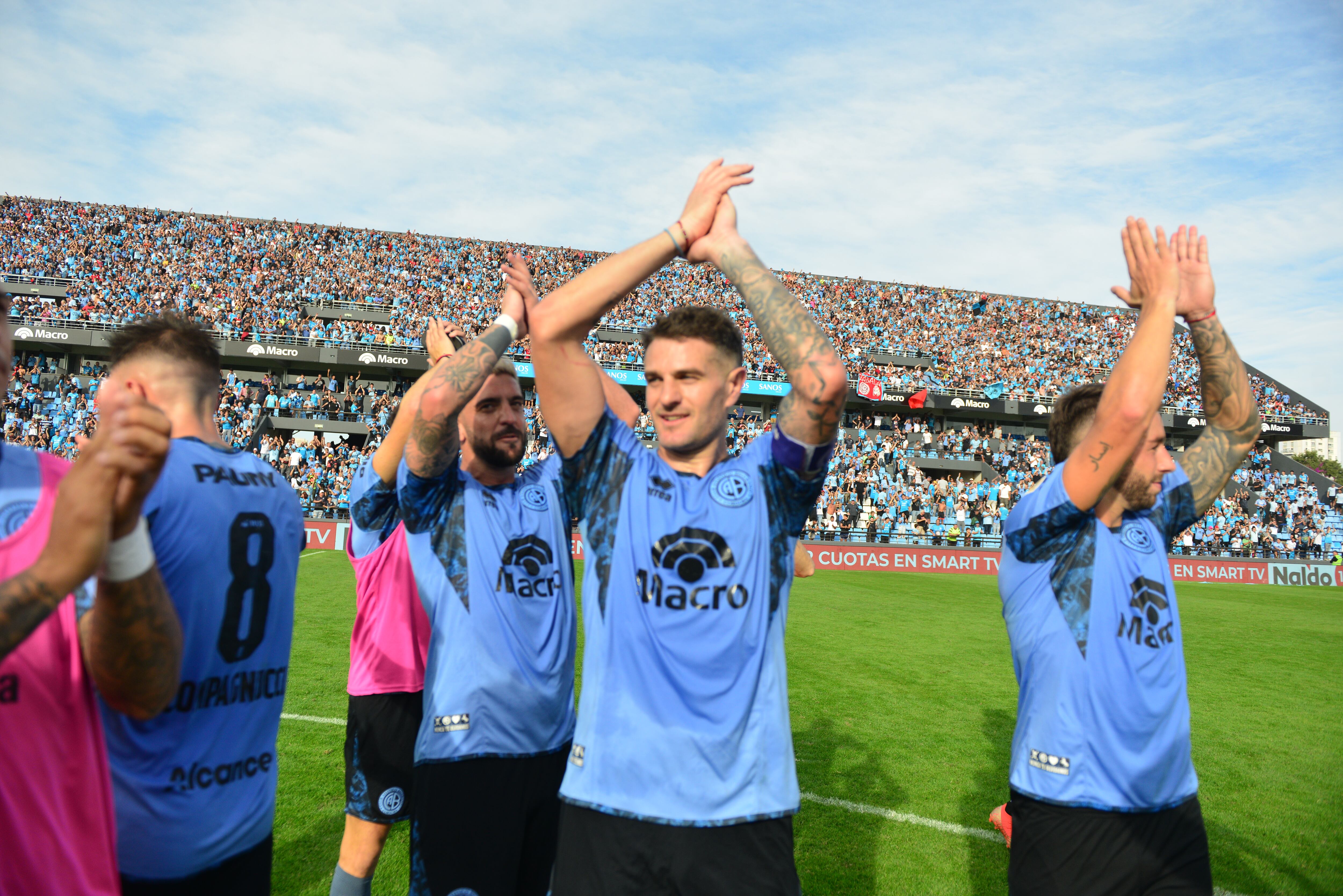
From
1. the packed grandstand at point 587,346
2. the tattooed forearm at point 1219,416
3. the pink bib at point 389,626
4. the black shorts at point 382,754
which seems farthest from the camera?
the packed grandstand at point 587,346

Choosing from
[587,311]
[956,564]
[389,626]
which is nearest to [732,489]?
[587,311]

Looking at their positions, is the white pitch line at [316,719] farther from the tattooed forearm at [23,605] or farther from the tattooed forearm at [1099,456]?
the tattooed forearm at [1099,456]

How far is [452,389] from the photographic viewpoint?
312 cm

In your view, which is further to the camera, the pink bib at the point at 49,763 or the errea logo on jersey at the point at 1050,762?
the errea logo on jersey at the point at 1050,762

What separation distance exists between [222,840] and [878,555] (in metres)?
26.3

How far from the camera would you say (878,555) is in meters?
27.1

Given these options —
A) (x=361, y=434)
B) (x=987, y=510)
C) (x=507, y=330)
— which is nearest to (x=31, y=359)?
(x=361, y=434)

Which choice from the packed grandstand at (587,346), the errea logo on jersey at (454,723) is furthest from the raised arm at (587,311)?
the packed grandstand at (587,346)

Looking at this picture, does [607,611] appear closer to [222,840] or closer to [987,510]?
[222,840]

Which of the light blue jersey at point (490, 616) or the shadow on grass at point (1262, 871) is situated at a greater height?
the light blue jersey at point (490, 616)

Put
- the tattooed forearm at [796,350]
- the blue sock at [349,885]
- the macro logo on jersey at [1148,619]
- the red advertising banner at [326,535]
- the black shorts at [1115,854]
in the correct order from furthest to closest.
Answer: the red advertising banner at [326,535]
the blue sock at [349,885]
the macro logo on jersey at [1148,619]
the black shorts at [1115,854]
the tattooed forearm at [796,350]

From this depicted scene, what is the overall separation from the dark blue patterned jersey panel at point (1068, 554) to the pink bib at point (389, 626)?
9.92ft

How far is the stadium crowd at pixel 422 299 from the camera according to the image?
1651 inches

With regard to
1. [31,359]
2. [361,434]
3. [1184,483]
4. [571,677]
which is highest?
[31,359]
